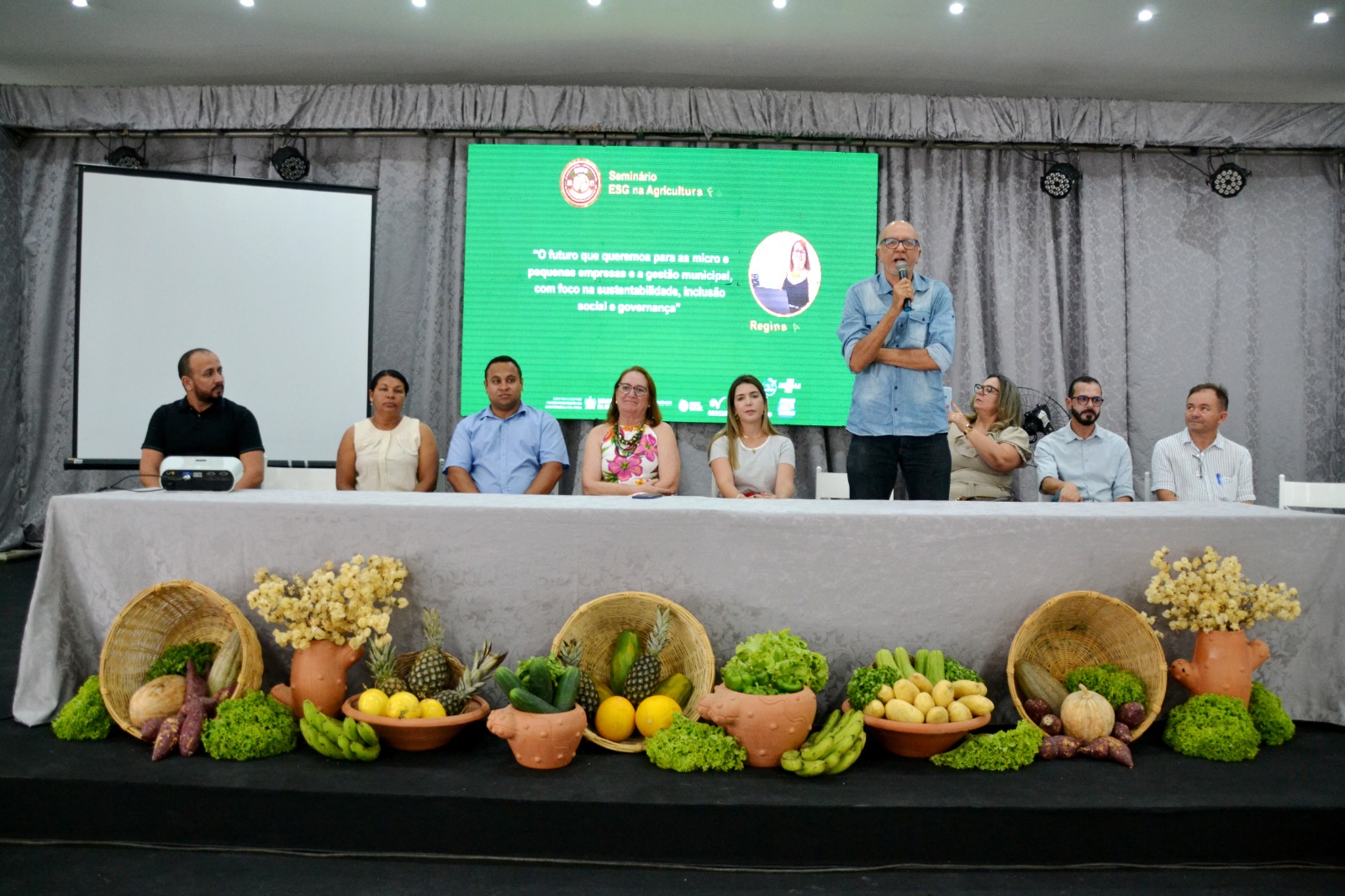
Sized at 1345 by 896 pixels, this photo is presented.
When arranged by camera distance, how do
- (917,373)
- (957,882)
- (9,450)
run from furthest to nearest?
(9,450) < (917,373) < (957,882)

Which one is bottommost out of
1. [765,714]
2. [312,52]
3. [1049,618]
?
[765,714]

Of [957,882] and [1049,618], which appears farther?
[1049,618]

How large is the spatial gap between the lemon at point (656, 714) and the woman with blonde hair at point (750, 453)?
178 centimetres

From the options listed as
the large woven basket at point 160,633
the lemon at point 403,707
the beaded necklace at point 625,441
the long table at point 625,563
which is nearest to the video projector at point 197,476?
the long table at point 625,563

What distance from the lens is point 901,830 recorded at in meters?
1.50

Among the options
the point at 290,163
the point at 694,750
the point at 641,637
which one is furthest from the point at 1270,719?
the point at 290,163

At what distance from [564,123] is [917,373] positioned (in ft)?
9.26

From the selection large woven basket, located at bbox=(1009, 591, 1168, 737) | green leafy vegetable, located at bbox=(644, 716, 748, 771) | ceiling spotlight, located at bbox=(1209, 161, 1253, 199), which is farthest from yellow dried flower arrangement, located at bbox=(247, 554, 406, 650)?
ceiling spotlight, located at bbox=(1209, 161, 1253, 199)

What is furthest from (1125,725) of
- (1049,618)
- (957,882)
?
(957,882)

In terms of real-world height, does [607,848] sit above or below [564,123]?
below

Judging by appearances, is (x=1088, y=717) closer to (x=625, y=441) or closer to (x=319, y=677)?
(x=319, y=677)

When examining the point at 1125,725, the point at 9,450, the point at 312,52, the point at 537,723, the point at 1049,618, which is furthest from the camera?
the point at 9,450

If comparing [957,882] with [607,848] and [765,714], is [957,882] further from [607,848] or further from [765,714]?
[607,848]

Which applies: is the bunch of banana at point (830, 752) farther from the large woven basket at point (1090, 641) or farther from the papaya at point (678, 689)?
the large woven basket at point (1090, 641)
